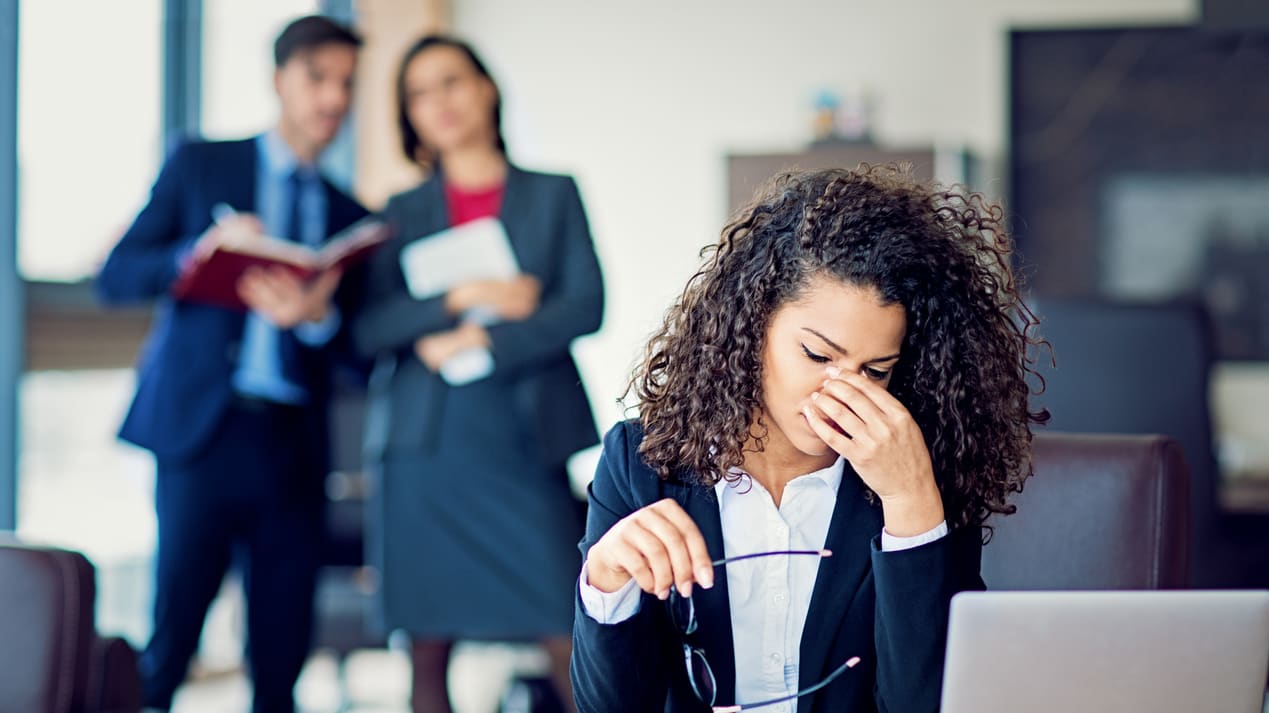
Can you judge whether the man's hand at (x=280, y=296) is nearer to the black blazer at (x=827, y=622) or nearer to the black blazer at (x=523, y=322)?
the black blazer at (x=523, y=322)

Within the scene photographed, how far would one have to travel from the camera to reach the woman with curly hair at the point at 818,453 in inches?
50.7

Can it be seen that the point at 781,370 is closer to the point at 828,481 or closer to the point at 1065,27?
the point at 828,481

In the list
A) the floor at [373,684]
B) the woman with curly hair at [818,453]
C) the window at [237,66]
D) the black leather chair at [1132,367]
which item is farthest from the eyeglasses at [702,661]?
the window at [237,66]

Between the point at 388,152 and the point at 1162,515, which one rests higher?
the point at 388,152

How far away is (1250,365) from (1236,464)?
635mm

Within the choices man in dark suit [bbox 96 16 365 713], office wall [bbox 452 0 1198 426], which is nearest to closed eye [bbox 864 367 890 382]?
man in dark suit [bbox 96 16 365 713]

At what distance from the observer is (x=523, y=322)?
2.53 m

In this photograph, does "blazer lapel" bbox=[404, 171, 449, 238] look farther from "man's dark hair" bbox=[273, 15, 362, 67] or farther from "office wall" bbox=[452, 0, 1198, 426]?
"office wall" bbox=[452, 0, 1198, 426]

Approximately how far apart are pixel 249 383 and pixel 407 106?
620 millimetres

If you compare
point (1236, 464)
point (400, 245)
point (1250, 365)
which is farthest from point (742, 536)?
point (1250, 365)

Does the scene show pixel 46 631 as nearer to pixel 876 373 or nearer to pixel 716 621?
pixel 716 621

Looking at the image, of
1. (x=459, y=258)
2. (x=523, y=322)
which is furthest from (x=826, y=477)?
(x=459, y=258)

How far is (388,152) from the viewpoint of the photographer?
494 cm

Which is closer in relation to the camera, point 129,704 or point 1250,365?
point 129,704
